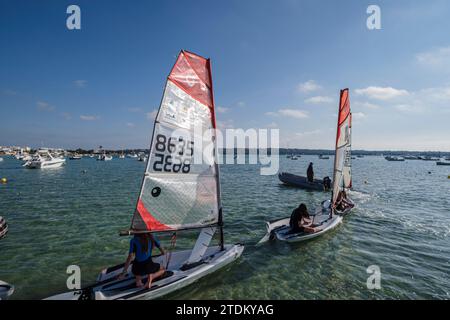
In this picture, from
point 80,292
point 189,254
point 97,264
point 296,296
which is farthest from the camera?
point 97,264

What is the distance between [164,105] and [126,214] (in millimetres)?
11825

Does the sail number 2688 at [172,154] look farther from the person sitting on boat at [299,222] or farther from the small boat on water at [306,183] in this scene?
the small boat on water at [306,183]

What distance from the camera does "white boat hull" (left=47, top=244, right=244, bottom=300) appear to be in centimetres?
584

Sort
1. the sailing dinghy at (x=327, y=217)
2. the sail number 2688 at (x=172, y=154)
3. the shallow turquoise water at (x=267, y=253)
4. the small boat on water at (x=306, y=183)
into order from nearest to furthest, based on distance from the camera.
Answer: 1. the sail number 2688 at (x=172, y=154)
2. the shallow turquoise water at (x=267, y=253)
3. the sailing dinghy at (x=327, y=217)
4. the small boat on water at (x=306, y=183)

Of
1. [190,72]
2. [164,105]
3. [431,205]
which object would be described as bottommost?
[431,205]

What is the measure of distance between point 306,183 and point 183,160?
930 inches

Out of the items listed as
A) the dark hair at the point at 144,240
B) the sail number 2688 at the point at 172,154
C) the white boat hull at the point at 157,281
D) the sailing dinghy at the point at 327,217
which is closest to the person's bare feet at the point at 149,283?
the white boat hull at the point at 157,281

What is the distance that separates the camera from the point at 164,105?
6.56 meters

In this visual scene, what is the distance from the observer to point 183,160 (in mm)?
7352

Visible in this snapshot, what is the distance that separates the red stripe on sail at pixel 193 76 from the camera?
22.5 ft

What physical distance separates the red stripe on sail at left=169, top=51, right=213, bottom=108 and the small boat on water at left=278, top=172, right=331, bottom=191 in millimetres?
22109

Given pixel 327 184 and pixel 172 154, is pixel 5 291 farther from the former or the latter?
pixel 327 184
